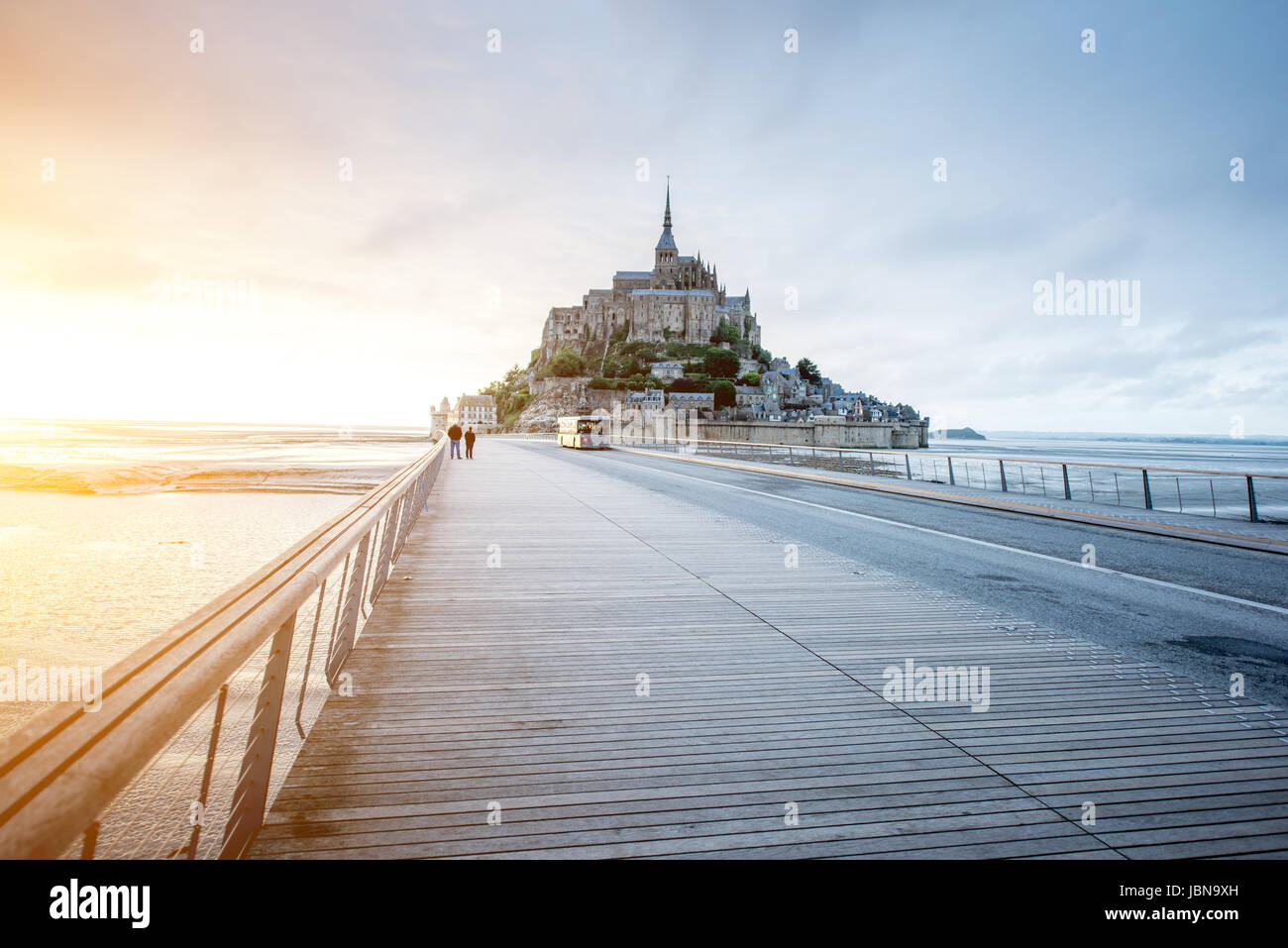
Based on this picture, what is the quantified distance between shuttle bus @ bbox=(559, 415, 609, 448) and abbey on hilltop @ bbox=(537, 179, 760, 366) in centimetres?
9372

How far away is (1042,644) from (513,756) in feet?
13.1

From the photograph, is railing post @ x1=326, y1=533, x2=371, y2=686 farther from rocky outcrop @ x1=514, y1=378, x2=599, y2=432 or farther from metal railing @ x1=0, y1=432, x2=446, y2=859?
rocky outcrop @ x1=514, y1=378, x2=599, y2=432

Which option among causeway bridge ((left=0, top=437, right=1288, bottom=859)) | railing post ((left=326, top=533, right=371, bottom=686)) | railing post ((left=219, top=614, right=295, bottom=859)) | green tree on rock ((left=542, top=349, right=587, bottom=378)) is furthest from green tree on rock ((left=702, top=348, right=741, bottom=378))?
railing post ((left=219, top=614, right=295, bottom=859))

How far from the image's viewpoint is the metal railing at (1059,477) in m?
15.8

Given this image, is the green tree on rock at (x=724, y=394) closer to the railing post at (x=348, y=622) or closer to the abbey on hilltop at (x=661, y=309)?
the abbey on hilltop at (x=661, y=309)

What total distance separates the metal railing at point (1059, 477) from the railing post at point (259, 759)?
13.3 m

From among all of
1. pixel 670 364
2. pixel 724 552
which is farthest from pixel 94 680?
pixel 670 364

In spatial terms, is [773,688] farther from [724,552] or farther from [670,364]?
[670,364]

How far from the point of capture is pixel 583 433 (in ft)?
166

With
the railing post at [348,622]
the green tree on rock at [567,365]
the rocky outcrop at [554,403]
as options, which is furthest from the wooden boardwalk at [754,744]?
the green tree on rock at [567,365]

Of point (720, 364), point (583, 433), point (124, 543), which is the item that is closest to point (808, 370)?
point (720, 364)

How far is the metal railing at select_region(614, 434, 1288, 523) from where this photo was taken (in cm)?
1578
